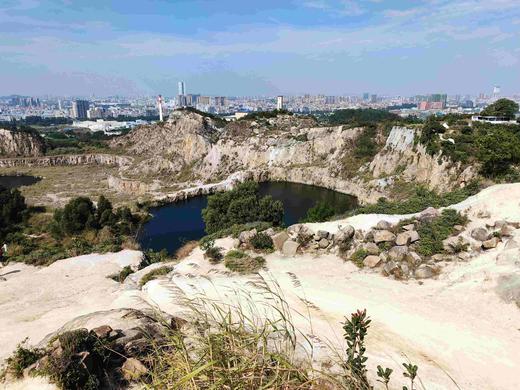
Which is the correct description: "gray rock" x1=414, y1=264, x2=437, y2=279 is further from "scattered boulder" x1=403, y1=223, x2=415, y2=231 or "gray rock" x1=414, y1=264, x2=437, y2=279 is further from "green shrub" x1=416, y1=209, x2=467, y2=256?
"scattered boulder" x1=403, y1=223, x2=415, y2=231

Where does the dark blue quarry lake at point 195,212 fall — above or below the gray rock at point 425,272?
below

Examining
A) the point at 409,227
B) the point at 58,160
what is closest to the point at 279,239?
the point at 409,227

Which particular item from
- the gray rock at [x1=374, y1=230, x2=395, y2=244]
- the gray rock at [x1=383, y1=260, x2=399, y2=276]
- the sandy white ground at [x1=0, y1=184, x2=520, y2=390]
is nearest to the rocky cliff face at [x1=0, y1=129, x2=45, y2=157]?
the sandy white ground at [x1=0, y1=184, x2=520, y2=390]

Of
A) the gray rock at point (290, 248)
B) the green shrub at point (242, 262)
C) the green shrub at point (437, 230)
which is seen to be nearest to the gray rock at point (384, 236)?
the green shrub at point (437, 230)

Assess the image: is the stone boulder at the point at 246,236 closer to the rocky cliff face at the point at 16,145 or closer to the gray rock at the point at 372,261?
the gray rock at the point at 372,261

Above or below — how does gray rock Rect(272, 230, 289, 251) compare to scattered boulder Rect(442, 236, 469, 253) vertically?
below

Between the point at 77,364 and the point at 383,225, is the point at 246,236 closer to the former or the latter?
the point at 383,225
